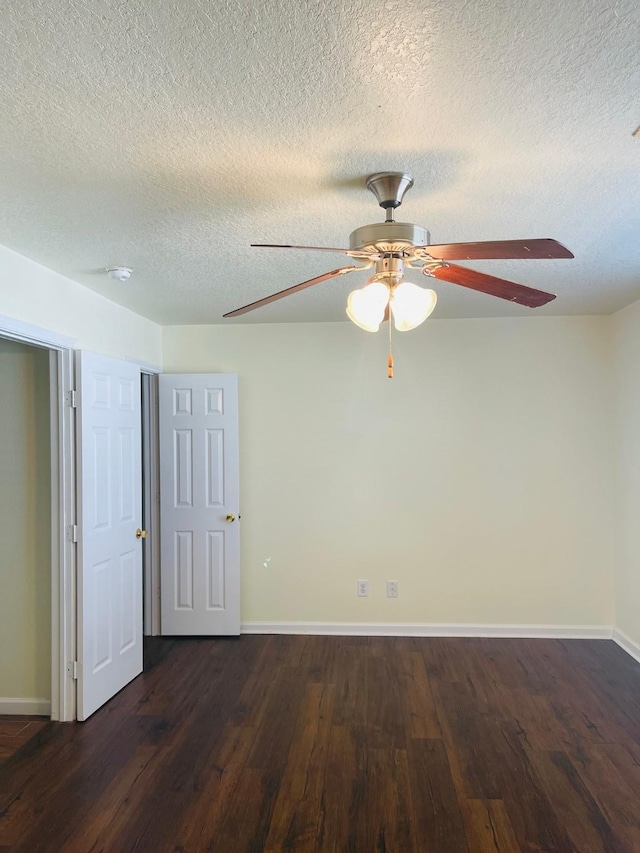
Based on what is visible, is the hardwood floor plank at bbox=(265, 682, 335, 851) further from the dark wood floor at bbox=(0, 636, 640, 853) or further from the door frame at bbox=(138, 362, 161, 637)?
the door frame at bbox=(138, 362, 161, 637)

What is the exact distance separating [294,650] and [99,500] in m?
1.84

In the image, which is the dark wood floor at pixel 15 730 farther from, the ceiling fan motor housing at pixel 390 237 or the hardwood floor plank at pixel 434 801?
the ceiling fan motor housing at pixel 390 237

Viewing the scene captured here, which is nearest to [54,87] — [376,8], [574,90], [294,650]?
[376,8]

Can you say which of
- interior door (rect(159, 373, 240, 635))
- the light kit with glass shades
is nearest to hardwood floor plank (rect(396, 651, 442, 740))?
interior door (rect(159, 373, 240, 635))

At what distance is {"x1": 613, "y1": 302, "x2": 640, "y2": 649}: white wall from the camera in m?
3.80

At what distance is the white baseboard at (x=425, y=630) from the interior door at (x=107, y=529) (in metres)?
1.16

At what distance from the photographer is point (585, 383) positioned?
420cm

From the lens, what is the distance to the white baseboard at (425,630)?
13.6 ft

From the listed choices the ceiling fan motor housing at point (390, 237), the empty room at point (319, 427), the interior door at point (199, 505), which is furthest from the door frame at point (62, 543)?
the ceiling fan motor housing at point (390, 237)

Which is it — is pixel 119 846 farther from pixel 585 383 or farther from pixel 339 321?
pixel 585 383

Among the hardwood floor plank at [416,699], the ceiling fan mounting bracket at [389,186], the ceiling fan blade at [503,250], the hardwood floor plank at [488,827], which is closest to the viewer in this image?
the ceiling fan blade at [503,250]

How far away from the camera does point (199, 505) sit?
13.9ft

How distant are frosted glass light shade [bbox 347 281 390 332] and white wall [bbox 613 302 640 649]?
2.81 m

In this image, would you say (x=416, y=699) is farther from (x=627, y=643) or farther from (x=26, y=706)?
(x=26, y=706)
